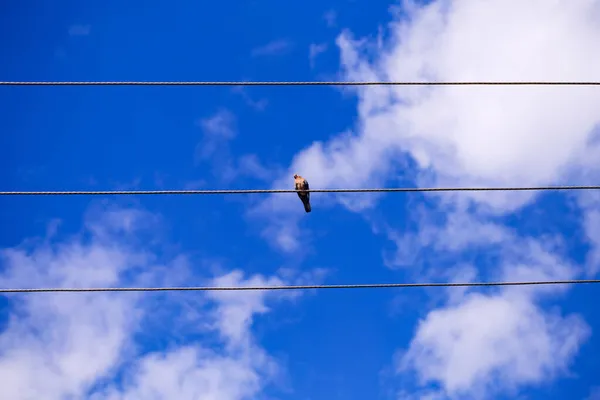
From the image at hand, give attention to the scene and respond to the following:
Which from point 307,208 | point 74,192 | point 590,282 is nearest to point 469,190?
point 590,282

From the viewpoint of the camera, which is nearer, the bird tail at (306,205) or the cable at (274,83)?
the cable at (274,83)

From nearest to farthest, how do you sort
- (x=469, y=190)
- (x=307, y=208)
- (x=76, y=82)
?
(x=76, y=82) < (x=469, y=190) < (x=307, y=208)

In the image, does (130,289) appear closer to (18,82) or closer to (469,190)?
(18,82)

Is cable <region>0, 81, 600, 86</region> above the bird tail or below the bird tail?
below

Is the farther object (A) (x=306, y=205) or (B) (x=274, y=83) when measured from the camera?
(A) (x=306, y=205)

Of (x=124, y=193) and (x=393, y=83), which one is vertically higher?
(x=393, y=83)

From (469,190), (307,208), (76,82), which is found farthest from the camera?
(307,208)

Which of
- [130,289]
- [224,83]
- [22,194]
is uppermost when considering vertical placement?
[224,83]

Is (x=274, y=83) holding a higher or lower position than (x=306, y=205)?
lower

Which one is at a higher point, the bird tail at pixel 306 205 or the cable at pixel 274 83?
the bird tail at pixel 306 205

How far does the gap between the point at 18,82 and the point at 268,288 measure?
12.8 ft

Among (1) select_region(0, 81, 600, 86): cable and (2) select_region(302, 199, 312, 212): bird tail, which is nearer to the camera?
(1) select_region(0, 81, 600, 86): cable

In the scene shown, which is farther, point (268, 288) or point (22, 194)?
point (268, 288)

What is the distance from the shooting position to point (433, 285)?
7754 millimetres
